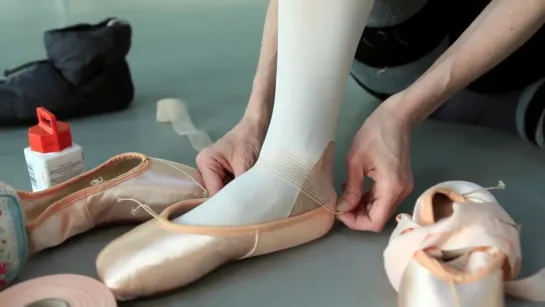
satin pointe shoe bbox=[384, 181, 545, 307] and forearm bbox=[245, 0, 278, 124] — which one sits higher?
forearm bbox=[245, 0, 278, 124]

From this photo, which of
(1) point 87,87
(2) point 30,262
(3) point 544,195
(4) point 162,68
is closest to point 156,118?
(1) point 87,87

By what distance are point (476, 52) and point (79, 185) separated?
1.56 ft

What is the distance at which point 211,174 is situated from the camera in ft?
2.65

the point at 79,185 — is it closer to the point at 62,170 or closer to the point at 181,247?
the point at 62,170

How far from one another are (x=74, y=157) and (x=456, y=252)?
0.45m

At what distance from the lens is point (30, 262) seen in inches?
29.9

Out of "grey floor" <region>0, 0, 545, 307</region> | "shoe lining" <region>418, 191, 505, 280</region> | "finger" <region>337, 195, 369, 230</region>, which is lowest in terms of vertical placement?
"grey floor" <region>0, 0, 545, 307</region>

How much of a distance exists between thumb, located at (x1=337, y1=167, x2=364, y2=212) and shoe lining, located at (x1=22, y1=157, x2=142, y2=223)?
247mm

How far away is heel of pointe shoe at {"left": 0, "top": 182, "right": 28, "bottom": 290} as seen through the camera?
2.23ft

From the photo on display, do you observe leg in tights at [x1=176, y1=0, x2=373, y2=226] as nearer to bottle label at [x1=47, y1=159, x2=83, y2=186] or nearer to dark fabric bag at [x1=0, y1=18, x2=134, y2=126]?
bottle label at [x1=47, y1=159, x2=83, y2=186]

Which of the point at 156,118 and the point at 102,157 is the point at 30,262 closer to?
the point at 102,157

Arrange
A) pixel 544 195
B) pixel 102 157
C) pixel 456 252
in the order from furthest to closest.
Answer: pixel 102 157
pixel 544 195
pixel 456 252

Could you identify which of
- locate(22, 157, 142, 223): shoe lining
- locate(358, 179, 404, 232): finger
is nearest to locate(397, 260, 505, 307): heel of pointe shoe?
locate(358, 179, 404, 232): finger

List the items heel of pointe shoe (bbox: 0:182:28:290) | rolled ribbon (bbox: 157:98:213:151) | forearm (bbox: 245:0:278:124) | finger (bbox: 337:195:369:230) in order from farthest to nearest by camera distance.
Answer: rolled ribbon (bbox: 157:98:213:151), forearm (bbox: 245:0:278:124), finger (bbox: 337:195:369:230), heel of pointe shoe (bbox: 0:182:28:290)
